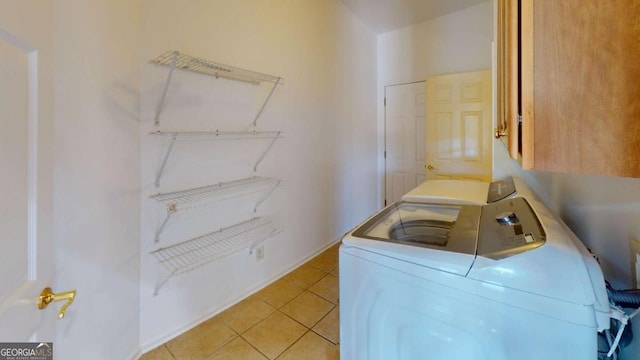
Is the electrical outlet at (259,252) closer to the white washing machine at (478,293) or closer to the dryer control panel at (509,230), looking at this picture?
the white washing machine at (478,293)

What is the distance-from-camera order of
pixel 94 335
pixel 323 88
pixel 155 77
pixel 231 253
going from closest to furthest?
pixel 94 335 < pixel 155 77 < pixel 231 253 < pixel 323 88

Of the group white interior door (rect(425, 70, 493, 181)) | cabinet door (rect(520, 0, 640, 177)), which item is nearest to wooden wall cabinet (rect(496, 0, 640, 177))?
cabinet door (rect(520, 0, 640, 177))

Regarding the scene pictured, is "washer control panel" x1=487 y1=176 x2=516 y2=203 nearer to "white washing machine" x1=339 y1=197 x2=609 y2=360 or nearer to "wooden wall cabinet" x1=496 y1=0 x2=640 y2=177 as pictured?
"white washing machine" x1=339 y1=197 x2=609 y2=360

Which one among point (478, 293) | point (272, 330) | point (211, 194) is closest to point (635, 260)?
point (478, 293)

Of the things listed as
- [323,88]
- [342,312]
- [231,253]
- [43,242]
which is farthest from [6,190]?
[323,88]

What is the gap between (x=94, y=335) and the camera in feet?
4.13

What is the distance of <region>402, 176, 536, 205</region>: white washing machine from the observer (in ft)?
4.74

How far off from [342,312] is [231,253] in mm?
1227

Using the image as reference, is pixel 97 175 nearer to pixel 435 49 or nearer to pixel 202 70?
pixel 202 70

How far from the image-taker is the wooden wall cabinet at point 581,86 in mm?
465

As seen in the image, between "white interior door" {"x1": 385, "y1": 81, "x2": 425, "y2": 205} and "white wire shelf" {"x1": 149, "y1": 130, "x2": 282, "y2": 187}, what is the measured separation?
223 cm

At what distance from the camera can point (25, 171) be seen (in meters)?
0.61

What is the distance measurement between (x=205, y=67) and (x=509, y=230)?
1.83m

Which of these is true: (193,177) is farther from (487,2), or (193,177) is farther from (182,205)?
(487,2)
